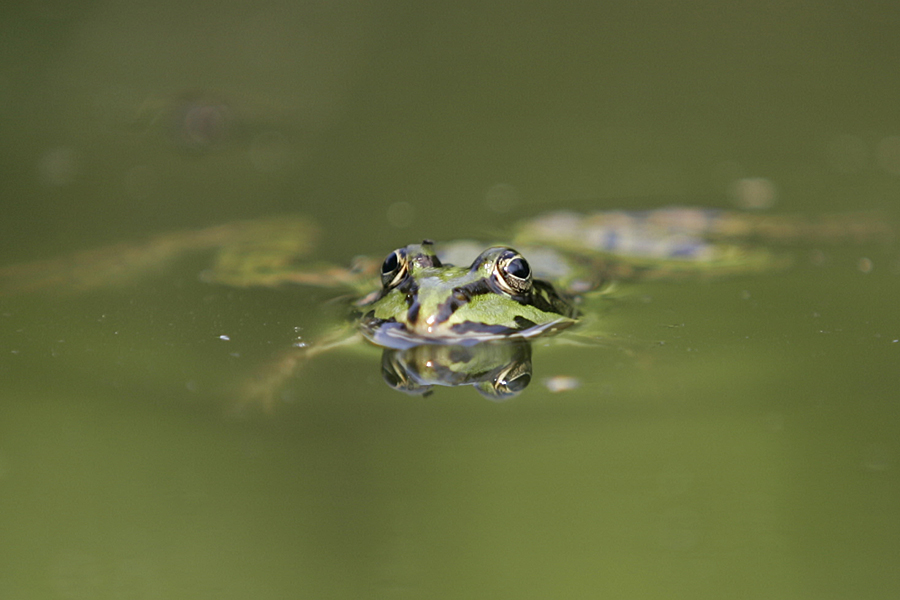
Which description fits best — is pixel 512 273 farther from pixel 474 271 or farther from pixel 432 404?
pixel 432 404

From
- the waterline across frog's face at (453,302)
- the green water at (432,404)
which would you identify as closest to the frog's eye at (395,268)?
the waterline across frog's face at (453,302)


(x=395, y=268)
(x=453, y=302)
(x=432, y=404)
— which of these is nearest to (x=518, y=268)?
(x=453, y=302)

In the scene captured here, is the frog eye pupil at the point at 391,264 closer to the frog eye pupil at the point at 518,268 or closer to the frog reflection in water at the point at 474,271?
the frog reflection in water at the point at 474,271

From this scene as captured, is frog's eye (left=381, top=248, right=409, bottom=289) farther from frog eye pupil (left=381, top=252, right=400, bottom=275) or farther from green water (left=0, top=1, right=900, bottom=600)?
green water (left=0, top=1, right=900, bottom=600)

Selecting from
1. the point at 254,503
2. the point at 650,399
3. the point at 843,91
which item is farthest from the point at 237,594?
the point at 843,91

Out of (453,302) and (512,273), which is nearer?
(453,302)

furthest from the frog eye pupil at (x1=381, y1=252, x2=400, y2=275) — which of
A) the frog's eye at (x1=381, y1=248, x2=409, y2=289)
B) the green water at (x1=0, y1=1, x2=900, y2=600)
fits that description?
the green water at (x1=0, y1=1, x2=900, y2=600)
